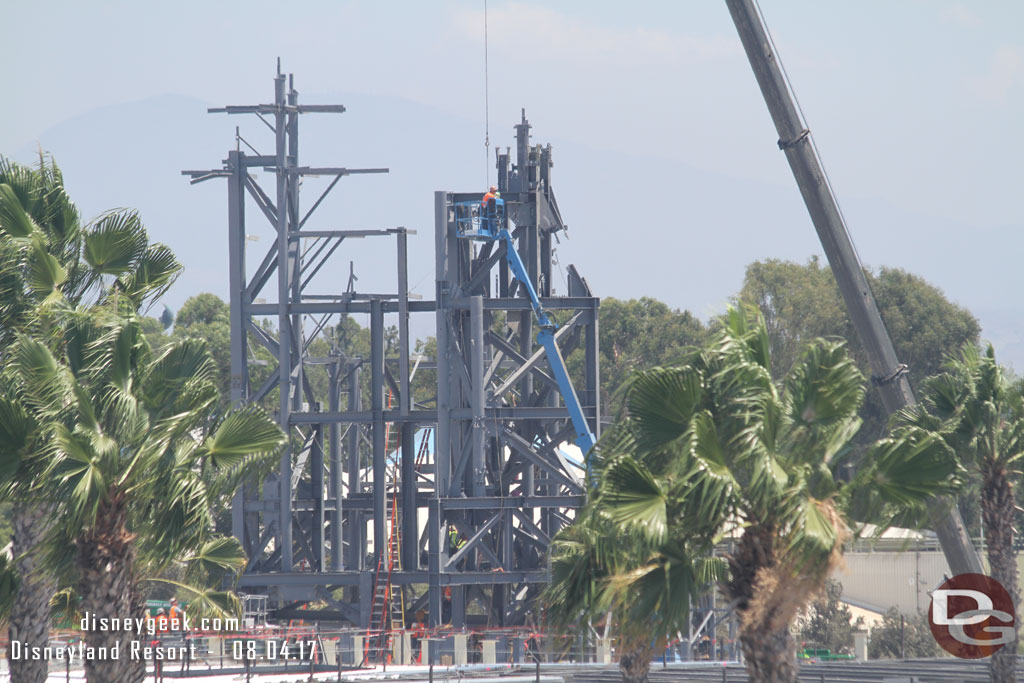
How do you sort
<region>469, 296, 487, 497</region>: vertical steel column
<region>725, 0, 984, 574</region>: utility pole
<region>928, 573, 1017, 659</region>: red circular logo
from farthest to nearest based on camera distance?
<region>469, 296, 487, 497</region>: vertical steel column, <region>725, 0, 984, 574</region>: utility pole, <region>928, 573, 1017, 659</region>: red circular logo

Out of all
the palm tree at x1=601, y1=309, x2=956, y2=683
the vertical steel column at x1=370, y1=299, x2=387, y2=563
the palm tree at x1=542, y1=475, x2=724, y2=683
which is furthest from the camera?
the vertical steel column at x1=370, y1=299, x2=387, y2=563

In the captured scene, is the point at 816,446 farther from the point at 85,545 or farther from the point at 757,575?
the point at 85,545

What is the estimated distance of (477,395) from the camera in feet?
126

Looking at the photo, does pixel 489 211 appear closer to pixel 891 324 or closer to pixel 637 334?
pixel 891 324

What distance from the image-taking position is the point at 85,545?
16234 millimetres

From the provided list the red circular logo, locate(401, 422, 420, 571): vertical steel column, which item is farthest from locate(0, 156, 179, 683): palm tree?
locate(401, 422, 420, 571): vertical steel column

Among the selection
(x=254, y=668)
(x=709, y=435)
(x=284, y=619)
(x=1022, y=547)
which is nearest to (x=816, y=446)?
(x=709, y=435)

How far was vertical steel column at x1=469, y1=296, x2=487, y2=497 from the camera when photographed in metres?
38.2

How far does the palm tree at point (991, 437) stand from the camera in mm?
20375

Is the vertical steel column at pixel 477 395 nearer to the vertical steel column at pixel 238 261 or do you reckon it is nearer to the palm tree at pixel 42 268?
the vertical steel column at pixel 238 261

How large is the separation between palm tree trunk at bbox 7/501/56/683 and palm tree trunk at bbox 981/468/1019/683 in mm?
12761

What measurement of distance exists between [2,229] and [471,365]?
67.6 feet

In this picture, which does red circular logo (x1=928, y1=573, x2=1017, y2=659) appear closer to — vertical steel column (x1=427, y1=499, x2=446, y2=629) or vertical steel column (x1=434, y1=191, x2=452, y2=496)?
vertical steel column (x1=427, y1=499, x2=446, y2=629)

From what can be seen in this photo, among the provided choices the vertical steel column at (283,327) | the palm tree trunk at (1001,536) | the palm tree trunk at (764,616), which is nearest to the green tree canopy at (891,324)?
the vertical steel column at (283,327)
